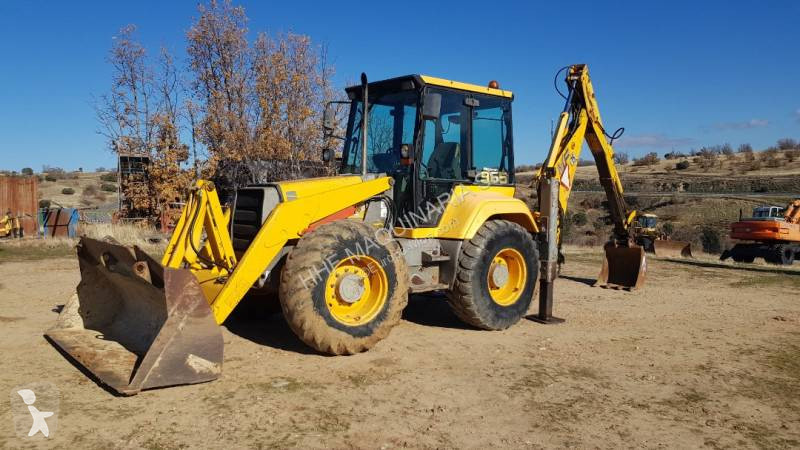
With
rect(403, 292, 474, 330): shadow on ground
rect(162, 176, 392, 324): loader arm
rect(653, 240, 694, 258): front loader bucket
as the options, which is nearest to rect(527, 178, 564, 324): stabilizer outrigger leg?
rect(403, 292, 474, 330): shadow on ground

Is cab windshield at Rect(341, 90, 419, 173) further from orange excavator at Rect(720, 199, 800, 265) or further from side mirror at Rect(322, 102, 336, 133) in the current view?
orange excavator at Rect(720, 199, 800, 265)

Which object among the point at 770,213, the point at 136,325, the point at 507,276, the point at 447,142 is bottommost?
the point at 136,325

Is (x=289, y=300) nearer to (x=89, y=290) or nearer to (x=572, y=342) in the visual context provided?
(x=89, y=290)

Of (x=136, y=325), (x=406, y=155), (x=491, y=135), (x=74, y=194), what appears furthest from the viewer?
(x=74, y=194)

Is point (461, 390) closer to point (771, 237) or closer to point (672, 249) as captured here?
point (672, 249)

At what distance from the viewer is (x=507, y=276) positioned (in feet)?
22.0

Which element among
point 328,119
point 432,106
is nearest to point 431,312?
point 328,119

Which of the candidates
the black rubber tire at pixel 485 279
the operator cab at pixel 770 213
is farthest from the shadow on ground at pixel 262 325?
the operator cab at pixel 770 213

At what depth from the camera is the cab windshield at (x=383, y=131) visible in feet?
20.7

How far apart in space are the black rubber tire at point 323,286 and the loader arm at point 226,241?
0.23 metres

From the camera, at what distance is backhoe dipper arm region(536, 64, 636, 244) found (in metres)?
8.08

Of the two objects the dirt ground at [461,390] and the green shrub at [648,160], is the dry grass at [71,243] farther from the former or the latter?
the green shrub at [648,160]

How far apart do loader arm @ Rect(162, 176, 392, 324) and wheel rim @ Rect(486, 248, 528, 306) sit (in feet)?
6.57

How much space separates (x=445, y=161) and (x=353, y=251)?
1821mm
